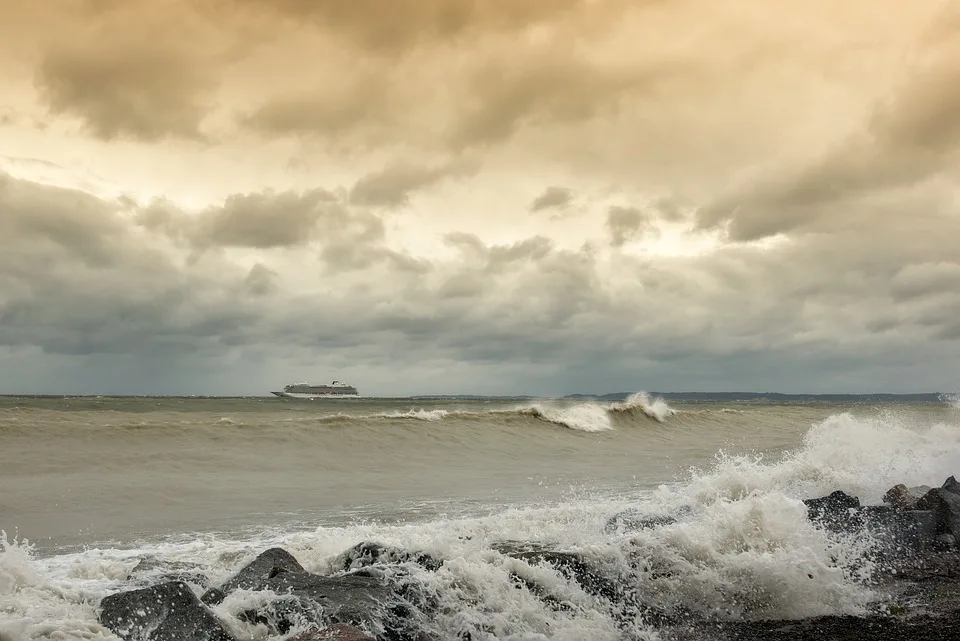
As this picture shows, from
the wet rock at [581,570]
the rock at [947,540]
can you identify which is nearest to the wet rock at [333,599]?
the wet rock at [581,570]

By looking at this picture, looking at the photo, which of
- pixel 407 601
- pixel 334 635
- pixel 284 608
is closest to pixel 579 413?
pixel 407 601

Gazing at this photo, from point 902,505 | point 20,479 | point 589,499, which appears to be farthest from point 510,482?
point 20,479

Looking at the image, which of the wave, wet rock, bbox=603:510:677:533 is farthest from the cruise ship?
wet rock, bbox=603:510:677:533

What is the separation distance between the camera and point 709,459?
21.4 metres

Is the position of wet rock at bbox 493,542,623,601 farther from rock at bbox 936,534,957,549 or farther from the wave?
the wave

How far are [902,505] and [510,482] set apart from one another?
7.92 meters

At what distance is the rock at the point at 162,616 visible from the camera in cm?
469

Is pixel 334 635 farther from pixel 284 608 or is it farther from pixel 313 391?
pixel 313 391

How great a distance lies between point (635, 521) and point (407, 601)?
4.38 meters

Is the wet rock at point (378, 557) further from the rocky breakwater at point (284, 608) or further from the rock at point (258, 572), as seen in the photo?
the rock at point (258, 572)

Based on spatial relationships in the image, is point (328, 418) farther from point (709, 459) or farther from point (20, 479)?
point (709, 459)

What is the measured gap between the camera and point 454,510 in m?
11.5

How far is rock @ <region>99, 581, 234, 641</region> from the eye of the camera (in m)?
4.69

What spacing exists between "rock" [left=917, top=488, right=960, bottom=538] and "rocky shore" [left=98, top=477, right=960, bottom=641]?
1.08ft
